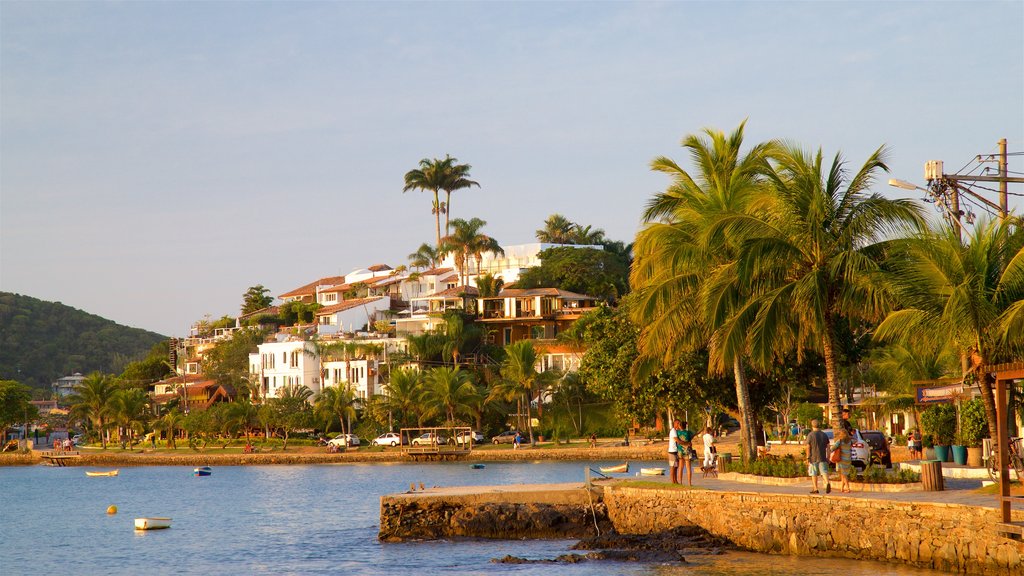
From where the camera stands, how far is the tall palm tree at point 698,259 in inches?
1167

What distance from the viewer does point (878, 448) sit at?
3422cm

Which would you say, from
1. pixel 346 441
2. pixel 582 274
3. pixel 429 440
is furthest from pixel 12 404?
pixel 582 274

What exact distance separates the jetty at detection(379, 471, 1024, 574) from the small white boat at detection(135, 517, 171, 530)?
53.7 feet

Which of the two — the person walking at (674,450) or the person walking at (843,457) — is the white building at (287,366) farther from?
the person walking at (843,457)

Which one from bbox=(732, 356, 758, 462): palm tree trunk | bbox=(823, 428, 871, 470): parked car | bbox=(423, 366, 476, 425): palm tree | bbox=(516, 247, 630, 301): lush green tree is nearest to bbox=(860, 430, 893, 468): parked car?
bbox=(823, 428, 871, 470): parked car

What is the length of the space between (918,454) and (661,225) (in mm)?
15659

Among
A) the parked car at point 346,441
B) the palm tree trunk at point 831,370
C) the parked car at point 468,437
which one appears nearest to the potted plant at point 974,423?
the palm tree trunk at point 831,370

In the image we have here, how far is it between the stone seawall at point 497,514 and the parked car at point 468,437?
186ft

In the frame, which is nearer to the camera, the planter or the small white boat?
the planter

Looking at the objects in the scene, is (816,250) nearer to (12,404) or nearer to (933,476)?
(933,476)

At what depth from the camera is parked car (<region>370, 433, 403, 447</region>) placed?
9488cm

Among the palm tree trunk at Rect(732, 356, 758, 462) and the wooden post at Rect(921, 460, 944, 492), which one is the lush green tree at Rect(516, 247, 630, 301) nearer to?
the palm tree trunk at Rect(732, 356, 758, 462)

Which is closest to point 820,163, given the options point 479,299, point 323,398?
point 323,398

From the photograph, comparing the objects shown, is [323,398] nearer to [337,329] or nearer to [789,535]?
[337,329]
